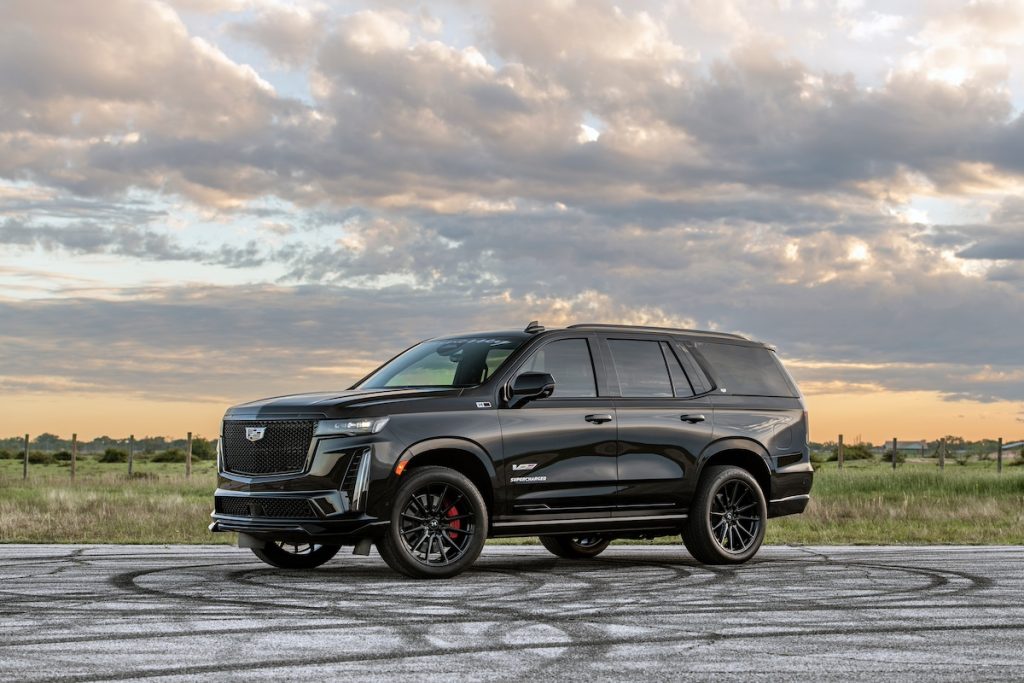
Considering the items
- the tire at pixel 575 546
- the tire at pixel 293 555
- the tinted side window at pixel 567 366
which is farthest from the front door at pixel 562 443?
the tire at pixel 293 555

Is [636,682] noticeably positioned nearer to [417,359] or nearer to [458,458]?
[458,458]

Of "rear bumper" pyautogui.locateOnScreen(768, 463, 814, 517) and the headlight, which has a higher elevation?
the headlight

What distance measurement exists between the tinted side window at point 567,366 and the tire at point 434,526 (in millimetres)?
1384

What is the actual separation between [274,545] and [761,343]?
214 inches

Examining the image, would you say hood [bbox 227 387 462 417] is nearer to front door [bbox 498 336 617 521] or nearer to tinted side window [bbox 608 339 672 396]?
front door [bbox 498 336 617 521]

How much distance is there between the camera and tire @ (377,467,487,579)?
11.0 metres

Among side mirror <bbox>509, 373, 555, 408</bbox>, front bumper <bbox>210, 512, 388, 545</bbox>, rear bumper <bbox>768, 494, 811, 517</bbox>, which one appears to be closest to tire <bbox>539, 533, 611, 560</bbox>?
rear bumper <bbox>768, 494, 811, 517</bbox>

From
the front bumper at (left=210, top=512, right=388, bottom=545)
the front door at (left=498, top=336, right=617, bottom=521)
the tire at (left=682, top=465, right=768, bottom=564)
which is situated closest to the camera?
the front bumper at (left=210, top=512, right=388, bottom=545)

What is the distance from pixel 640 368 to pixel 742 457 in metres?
1.63

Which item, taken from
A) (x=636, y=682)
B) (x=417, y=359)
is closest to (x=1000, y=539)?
Answer: (x=417, y=359)

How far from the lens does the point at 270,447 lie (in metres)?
11.5

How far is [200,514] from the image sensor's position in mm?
21141

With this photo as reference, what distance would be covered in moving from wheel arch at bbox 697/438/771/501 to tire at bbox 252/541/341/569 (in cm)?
361

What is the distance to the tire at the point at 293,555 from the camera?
1240cm
